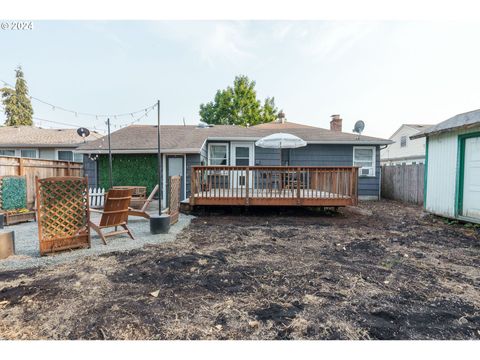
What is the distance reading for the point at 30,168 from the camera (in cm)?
703

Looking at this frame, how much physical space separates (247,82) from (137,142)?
65.6ft

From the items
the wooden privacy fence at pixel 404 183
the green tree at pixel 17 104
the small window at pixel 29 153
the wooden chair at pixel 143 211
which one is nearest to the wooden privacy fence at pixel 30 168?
the wooden chair at pixel 143 211

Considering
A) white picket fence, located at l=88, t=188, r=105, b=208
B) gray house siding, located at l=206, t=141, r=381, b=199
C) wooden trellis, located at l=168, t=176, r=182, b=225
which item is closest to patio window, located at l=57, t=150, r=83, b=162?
white picket fence, located at l=88, t=188, r=105, b=208

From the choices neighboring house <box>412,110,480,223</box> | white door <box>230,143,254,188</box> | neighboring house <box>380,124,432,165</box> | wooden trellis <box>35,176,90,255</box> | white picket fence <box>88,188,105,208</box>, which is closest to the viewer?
wooden trellis <box>35,176,90,255</box>

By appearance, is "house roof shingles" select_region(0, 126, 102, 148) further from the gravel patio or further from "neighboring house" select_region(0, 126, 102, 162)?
the gravel patio

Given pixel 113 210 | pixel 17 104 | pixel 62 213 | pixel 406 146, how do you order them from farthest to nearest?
pixel 17 104, pixel 406 146, pixel 113 210, pixel 62 213

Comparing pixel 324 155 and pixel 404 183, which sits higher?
pixel 324 155

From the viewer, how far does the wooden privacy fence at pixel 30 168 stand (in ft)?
20.0

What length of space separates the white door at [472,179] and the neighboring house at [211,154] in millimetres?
4369

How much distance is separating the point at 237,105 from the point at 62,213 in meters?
24.4

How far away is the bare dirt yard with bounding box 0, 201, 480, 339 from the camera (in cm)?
178

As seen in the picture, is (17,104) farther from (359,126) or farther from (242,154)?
(359,126)

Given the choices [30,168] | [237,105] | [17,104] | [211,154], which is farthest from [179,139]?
[17,104]

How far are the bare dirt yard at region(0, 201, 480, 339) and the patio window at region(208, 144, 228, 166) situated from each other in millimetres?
5753
